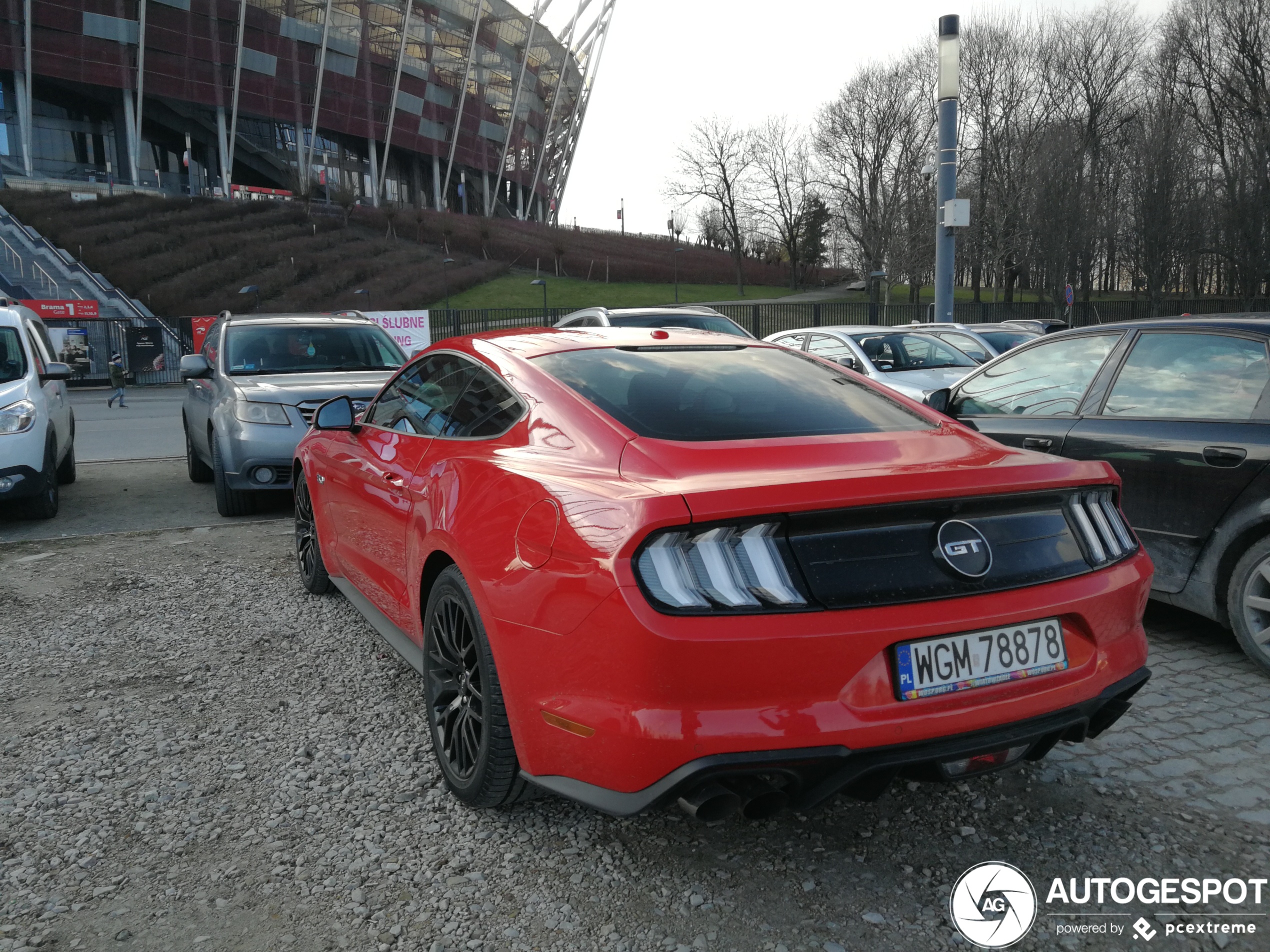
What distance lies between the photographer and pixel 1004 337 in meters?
14.9

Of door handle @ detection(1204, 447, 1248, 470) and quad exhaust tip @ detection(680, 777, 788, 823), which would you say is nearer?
quad exhaust tip @ detection(680, 777, 788, 823)

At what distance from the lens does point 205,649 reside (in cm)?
457

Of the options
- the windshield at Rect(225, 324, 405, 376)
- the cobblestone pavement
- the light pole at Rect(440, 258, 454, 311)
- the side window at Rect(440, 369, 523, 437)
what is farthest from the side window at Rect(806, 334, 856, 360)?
the light pole at Rect(440, 258, 454, 311)

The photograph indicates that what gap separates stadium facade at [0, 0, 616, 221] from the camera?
4853 cm

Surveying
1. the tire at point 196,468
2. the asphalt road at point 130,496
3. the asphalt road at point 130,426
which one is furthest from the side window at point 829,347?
the asphalt road at point 130,426

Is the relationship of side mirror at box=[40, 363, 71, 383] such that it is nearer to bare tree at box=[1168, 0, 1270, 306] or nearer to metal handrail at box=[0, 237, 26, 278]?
metal handrail at box=[0, 237, 26, 278]

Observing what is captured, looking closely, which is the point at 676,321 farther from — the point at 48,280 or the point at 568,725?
the point at 48,280

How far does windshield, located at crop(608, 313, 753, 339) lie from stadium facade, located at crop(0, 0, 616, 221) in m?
49.2

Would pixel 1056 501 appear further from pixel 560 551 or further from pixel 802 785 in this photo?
pixel 560 551

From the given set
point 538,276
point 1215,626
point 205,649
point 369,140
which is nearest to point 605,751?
point 205,649

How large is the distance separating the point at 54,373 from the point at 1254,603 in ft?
29.5

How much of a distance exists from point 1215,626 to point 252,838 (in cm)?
455

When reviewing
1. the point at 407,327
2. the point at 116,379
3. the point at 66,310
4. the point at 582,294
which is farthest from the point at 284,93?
the point at 116,379

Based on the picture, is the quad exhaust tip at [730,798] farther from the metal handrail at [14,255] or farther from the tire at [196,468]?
the metal handrail at [14,255]
